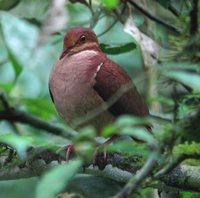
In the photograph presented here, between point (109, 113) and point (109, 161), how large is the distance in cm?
61

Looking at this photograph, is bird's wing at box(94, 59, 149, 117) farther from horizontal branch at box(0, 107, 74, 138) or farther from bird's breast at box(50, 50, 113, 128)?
horizontal branch at box(0, 107, 74, 138)

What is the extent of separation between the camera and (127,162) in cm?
262

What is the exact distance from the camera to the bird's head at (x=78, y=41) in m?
3.62

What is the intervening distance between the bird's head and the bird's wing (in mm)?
345

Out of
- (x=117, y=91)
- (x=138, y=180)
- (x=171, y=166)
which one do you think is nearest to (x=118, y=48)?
(x=117, y=91)

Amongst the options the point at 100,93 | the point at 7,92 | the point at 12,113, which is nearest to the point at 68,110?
the point at 100,93

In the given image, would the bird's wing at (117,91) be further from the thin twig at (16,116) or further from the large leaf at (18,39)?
the thin twig at (16,116)

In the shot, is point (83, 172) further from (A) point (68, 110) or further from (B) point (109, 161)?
(A) point (68, 110)

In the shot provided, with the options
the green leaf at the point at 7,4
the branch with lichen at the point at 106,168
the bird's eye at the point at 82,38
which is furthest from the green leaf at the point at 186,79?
the bird's eye at the point at 82,38

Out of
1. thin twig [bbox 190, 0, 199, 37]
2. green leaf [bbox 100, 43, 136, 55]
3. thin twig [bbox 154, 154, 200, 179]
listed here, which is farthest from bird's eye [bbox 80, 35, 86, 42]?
thin twig [bbox 154, 154, 200, 179]

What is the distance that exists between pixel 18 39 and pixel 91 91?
1.55 meters

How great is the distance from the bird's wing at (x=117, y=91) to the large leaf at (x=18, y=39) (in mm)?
1301

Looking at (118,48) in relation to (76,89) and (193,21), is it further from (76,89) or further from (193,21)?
(193,21)

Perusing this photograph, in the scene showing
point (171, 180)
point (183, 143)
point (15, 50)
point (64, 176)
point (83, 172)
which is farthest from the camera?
point (83, 172)
